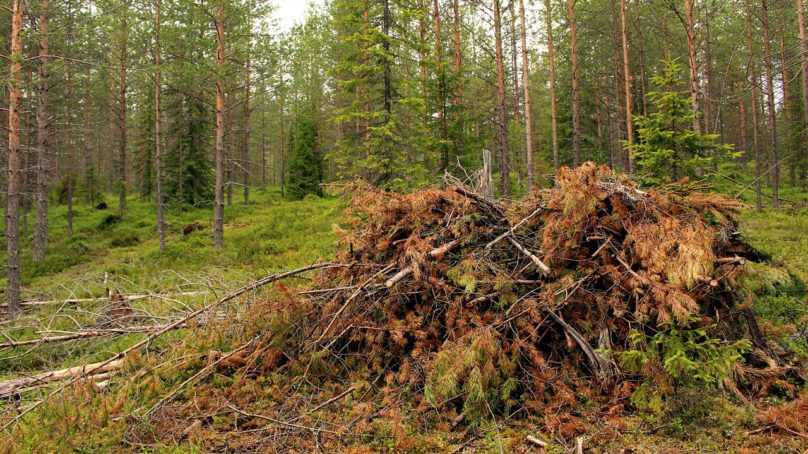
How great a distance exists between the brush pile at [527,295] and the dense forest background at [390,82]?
1.73m

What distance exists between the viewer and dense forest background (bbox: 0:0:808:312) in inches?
420

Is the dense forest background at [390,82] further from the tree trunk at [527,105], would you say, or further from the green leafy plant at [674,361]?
the green leafy plant at [674,361]

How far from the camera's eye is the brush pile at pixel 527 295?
3.95 meters

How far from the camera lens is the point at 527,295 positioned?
15.3 ft

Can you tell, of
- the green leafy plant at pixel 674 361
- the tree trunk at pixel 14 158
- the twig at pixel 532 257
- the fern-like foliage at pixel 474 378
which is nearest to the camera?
the green leafy plant at pixel 674 361

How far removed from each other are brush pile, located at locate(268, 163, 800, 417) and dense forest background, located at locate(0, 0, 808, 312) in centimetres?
173

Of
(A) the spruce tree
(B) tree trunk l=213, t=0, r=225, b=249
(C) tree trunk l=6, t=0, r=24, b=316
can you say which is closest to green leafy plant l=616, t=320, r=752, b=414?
(C) tree trunk l=6, t=0, r=24, b=316

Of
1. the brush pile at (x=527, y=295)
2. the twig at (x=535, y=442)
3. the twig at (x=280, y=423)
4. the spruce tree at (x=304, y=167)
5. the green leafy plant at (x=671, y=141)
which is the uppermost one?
the spruce tree at (x=304, y=167)

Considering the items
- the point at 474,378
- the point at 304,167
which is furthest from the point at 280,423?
the point at 304,167

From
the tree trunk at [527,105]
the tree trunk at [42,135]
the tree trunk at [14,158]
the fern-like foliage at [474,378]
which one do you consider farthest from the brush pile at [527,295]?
the tree trunk at [42,135]

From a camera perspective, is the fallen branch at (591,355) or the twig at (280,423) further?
the fallen branch at (591,355)

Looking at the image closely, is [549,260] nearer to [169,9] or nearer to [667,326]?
[667,326]

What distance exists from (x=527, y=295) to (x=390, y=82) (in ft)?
34.1

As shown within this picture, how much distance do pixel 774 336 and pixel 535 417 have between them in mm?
2624
